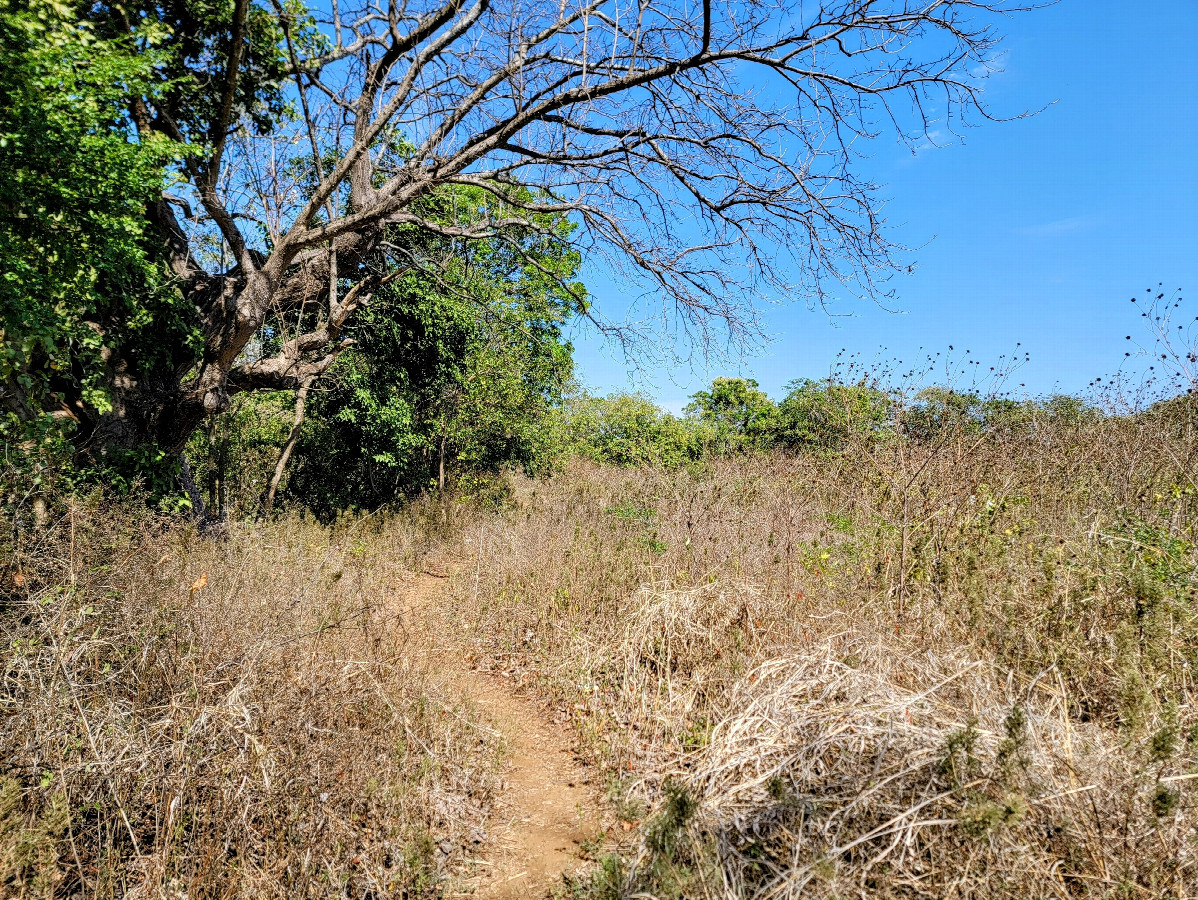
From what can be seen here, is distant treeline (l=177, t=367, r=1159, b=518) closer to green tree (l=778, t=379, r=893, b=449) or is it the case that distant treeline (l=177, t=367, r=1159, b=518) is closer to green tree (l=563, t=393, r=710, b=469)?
green tree (l=778, t=379, r=893, b=449)

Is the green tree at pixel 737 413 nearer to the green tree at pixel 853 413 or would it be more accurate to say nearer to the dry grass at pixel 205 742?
the green tree at pixel 853 413

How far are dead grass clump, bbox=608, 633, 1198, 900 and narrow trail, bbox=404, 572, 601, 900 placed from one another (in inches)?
32.0

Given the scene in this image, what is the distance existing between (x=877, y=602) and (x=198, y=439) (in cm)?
1147

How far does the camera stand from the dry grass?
2705 millimetres

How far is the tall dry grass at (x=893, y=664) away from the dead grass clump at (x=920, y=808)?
1cm

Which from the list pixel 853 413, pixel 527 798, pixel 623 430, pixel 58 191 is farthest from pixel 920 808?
pixel 623 430

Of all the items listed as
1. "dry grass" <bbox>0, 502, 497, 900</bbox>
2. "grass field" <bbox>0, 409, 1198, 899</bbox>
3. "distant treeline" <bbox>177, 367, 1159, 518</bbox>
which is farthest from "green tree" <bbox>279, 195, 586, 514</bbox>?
"dry grass" <bbox>0, 502, 497, 900</bbox>

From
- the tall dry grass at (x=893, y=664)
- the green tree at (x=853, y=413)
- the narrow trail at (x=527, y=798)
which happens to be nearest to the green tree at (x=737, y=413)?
the green tree at (x=853, y=413)

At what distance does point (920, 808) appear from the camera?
2.26 meters

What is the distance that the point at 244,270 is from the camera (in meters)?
7.61

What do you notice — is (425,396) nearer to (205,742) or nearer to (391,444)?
(391,444)

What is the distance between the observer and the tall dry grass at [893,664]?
2135 millimetres

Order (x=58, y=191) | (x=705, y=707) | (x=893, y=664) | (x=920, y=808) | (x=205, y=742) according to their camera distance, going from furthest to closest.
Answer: (x=58, y=191), (x=705, y=707), (x=893, y=664), (x=205, y=742), (x=920, y=808)

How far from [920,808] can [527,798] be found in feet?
8.88
